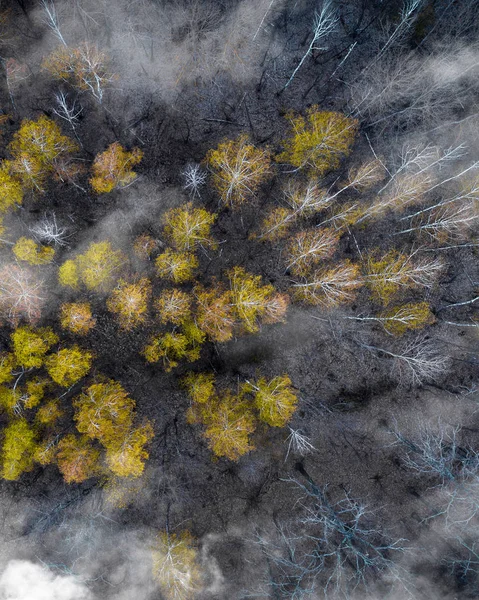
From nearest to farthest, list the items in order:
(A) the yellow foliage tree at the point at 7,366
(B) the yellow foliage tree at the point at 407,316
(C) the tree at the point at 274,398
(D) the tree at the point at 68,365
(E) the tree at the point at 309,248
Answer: (A) the yellow foliage tree at the point at 7,366 < (D) the tree at the point at 68,365 < (C) the tree at the point at 274,398 < (E) the tree at the point at 309,248 < (B) the yellow foliage tree at the point at 407,316

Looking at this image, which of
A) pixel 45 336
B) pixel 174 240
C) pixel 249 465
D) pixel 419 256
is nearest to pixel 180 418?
pixel 249 465

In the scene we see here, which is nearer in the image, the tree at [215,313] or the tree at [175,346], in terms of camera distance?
the tree at [215,313]

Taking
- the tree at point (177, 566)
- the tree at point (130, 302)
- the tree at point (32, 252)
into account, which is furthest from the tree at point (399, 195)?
the tree at point (177, 566)

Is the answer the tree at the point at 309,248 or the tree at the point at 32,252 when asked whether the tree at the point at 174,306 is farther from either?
A: the tree at the point at 32,252

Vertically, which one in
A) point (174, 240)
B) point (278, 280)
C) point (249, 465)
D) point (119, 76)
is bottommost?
point (249, 465)

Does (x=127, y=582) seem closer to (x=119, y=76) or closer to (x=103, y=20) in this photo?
(x=119, y=76)

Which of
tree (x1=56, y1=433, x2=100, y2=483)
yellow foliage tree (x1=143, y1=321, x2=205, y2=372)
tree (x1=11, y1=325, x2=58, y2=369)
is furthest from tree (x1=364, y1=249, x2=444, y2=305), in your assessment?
tree (x1=11, y1=325, x2=58, y2=369)
